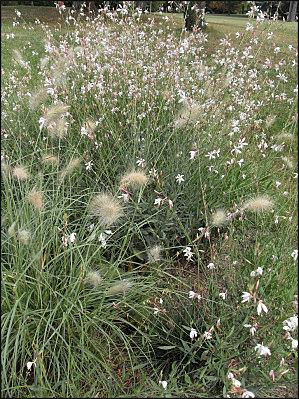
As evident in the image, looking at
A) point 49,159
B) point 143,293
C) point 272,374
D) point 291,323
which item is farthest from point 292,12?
point 272,374

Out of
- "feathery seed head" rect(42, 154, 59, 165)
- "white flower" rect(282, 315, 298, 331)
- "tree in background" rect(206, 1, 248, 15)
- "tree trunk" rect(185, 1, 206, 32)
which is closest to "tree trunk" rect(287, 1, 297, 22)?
"tree in background" rect(206, 1, 248, 15)

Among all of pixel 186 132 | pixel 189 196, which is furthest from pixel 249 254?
pixel 186 132

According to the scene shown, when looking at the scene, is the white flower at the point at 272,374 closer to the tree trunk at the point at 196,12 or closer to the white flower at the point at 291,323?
the white flower at the point at 291,323

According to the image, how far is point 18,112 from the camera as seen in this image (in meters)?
3.80

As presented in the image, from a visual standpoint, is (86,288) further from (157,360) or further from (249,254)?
(249,254)

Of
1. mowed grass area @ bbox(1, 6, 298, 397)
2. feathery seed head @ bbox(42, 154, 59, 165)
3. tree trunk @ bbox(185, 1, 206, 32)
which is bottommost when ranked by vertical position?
mowed grass area @ bbox(1, 6, 298, 397)

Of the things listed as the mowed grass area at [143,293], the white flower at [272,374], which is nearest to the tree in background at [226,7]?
the mowed grass area at [143,293]

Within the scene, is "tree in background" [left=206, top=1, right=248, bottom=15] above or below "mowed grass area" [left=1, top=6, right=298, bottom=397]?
→ above

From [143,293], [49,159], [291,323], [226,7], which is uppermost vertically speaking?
[226,7]

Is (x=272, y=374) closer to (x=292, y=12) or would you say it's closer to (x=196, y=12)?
(x=196, y=12)

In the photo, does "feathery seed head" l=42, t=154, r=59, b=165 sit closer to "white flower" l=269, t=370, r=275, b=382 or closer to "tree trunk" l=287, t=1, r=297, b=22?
"white flower" l=269, t=370, r=275, b=382

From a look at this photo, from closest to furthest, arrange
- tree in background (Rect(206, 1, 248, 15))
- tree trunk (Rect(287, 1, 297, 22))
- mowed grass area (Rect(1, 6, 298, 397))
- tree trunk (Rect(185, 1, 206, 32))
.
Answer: mowed grass area (Rect(1, 6, 298, 397))
tree trunk (Rect(185, 1, 206, 32))
tree trunk (Rect(287, 1, 297, 22))
tree in background (Rect(206, 1, 248, 15))

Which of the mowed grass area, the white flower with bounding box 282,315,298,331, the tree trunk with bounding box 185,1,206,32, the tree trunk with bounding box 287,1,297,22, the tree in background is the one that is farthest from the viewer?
the tree in background

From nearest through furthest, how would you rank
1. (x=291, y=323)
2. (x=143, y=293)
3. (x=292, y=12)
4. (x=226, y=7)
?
(x=291, y=323), (x=143, y=293), (x=292, y=12), (x=226, y=7)
